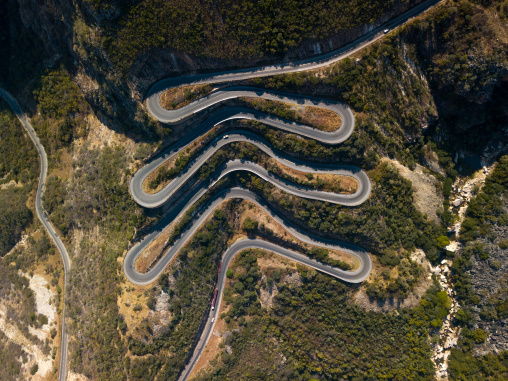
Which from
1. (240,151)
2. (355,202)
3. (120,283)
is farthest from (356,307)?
(120,283)

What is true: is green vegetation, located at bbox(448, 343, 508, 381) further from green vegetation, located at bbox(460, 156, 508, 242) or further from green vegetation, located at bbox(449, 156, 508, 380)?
green vegetation, located at bbox(460, 156, 508, 242)

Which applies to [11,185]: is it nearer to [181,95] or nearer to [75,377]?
[75,377]

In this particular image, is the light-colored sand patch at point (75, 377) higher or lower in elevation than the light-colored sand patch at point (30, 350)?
lower

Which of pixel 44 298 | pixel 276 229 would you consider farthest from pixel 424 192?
pixel 44 298

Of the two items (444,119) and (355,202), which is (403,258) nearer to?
(355,202)

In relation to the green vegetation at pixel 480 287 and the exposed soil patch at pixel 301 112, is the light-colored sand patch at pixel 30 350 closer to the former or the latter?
the exposed soil patch at pixel 301 112

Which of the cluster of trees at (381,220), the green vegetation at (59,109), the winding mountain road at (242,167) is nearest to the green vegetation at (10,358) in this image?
the winding mountain road at (242,167)

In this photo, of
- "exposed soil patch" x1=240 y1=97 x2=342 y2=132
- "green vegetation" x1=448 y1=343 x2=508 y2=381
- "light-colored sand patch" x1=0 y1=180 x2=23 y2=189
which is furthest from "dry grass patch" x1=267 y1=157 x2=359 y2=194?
"light-colored sand patch" x1=0 y1=180 x2=23 y2=189
